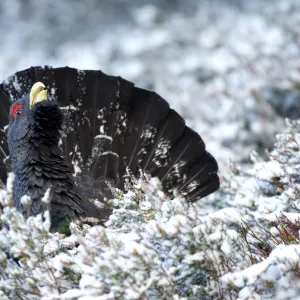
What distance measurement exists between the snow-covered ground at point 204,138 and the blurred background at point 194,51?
0.02 metres

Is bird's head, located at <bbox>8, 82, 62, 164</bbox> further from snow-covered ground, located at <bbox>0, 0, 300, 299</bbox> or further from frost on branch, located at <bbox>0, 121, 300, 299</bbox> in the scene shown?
frost on branch, located at <bbox>0, 121, 300, 299</bbox>

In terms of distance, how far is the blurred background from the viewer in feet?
26.1

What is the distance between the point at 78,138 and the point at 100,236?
2.20 meters

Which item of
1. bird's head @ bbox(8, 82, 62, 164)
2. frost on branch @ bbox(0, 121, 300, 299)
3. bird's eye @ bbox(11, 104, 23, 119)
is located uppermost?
bird's eye @ bbox(11, 104, 23, 119)

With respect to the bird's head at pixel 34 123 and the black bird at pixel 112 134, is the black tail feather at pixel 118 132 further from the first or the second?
the bird's head at pixel 34 123

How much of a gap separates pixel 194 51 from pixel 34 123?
6738 millimetres

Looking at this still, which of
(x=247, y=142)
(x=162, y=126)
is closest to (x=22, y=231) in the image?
(x=162, y=126)

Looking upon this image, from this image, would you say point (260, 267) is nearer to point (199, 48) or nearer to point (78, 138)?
point (78, 138)

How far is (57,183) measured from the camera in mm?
3885

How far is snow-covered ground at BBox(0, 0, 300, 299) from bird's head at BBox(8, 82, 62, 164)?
83 centimetres

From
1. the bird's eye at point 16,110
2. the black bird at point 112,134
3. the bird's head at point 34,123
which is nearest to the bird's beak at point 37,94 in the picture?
the bird's head at point 34,123

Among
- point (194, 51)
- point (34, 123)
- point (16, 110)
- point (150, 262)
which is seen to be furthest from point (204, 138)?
point (150, 262)

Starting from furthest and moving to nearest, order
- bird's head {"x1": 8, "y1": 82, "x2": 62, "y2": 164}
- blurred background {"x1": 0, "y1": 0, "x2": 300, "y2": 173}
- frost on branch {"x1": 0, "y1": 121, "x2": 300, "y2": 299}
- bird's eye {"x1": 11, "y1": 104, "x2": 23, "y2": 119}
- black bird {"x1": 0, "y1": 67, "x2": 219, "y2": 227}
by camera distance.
Answer: blurred background {"x1": 0, "y1": 0, "x2": 300, "y2": 173}
black bird {"x1": 0, "y1": 67, "x2": 219, "y2": 227}
bird's eye {"x1": 11, "y1": 104, "x2": 23, "y2": 119}
bird's head {"x1": 8, "y1": 82, "x2": 62, "y2": 164}
frost on branch {"x1": 0, "y1": 121, "x2": 300, "y2": 299}

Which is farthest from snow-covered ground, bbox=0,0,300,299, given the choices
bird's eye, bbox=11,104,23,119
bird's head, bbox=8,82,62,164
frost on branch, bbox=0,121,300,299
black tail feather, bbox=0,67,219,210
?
bird's eye, bbox=11,104,23,119
